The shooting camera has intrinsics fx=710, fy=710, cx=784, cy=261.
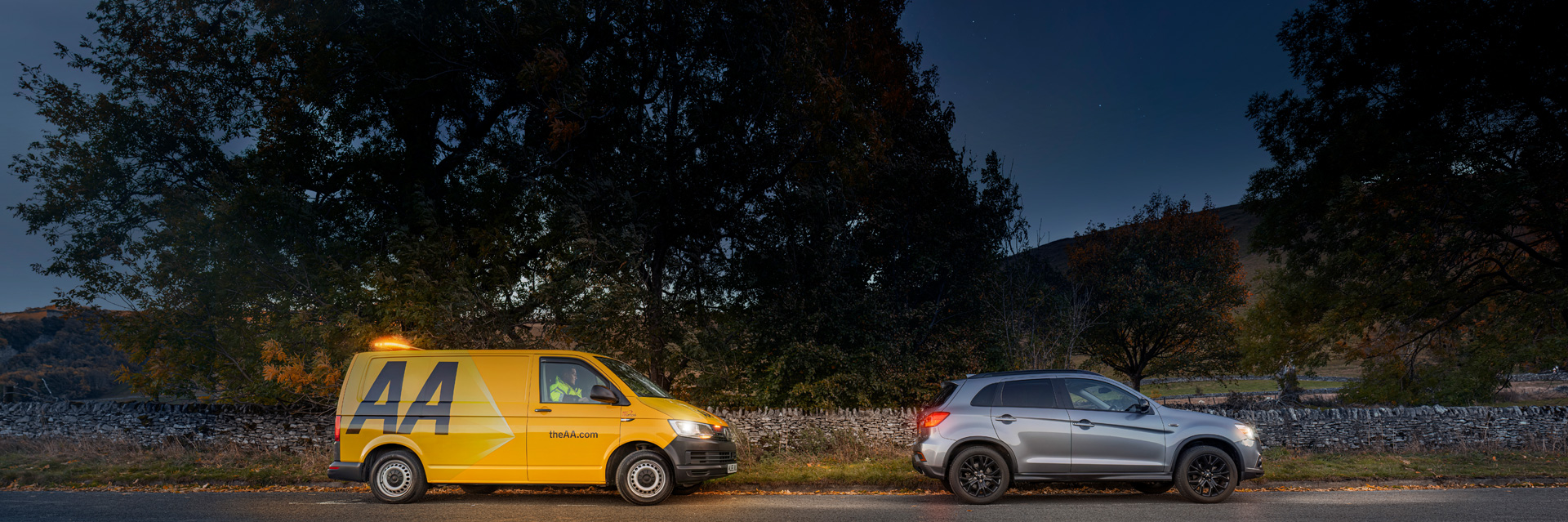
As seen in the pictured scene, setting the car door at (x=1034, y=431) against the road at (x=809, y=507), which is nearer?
the road at (x=809, y=507)

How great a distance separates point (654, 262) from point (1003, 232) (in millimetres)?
Result: 8737

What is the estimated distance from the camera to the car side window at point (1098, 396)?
26.8ft

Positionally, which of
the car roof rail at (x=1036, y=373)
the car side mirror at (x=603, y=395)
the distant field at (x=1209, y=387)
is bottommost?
the distant field at (x=1209, y=387)

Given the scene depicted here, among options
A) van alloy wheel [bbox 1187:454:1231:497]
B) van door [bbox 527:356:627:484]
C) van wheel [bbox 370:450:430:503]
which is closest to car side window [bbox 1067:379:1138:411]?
van alloy wheel [bbox 1187:454:1231:497]

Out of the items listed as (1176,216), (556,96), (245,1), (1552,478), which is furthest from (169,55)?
(1176,216)

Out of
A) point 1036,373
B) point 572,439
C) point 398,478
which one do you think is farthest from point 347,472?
point 1036,373

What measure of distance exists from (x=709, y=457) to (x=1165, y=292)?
1095 inches

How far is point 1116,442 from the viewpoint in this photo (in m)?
7.99

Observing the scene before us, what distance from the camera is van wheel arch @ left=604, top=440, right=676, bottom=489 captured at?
800cm

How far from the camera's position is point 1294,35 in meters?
20.6

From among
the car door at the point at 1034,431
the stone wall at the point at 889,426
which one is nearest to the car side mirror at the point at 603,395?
the car door at the point at 1034,431

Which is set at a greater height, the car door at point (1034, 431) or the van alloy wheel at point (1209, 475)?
the car door at point (1034, 431)

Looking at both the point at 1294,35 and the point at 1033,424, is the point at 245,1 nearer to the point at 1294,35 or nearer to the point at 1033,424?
the point at 1033,424

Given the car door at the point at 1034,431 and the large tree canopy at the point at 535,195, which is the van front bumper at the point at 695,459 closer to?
the car door at the point at 1034,431
